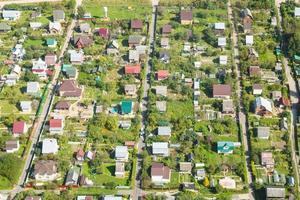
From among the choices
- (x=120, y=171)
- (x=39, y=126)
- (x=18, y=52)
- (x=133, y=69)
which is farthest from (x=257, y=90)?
(x=18, y=52)

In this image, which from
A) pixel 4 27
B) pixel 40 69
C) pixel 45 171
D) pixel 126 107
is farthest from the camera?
pixel 4 27

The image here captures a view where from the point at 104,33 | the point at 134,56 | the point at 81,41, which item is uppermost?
the point at 104,33

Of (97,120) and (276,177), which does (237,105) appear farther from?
(97,120)

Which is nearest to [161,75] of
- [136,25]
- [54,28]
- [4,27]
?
[136,25]

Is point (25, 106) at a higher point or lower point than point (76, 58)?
lower

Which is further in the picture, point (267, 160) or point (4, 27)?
point (4, 27)

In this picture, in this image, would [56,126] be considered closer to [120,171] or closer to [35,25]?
[120,171]

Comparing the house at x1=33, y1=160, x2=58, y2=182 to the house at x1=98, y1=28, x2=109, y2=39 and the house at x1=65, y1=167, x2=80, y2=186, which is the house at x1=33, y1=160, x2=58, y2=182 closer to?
the house at x1=65, y1=167, x2=80, y2=186

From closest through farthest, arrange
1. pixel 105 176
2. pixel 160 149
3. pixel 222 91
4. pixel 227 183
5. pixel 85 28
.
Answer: pixel 227 183 < pixel 105 176 < pixel 160 149 < pixel 222 91 < pixel 85 28
